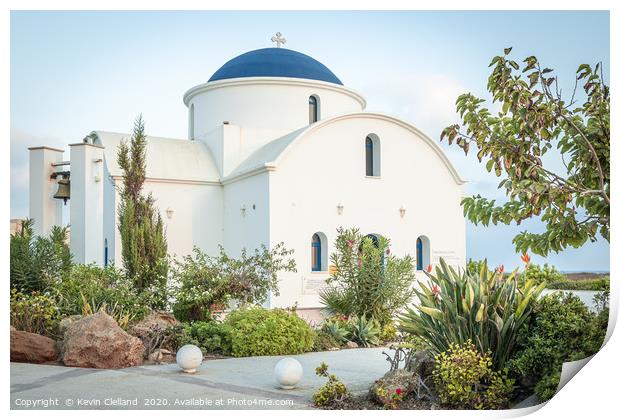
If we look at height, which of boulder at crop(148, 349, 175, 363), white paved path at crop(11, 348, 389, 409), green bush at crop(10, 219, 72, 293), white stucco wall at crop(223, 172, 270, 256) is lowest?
white paved path at crop(11, 348, 389, 409)

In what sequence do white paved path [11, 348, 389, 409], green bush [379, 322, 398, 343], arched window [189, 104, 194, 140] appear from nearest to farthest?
white paved path [11, 348, 389, 409] < green bush [379, 322, 398, 343] < arched window [189, 104, 194, 140]

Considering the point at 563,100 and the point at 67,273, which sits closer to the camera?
the point at 563,100

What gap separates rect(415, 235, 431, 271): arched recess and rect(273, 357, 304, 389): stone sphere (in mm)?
7762

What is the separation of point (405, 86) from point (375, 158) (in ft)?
17.5

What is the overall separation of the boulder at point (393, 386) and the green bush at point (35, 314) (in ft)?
17.3

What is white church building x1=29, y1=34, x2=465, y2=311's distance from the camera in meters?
12.7

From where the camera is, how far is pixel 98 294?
1128cm

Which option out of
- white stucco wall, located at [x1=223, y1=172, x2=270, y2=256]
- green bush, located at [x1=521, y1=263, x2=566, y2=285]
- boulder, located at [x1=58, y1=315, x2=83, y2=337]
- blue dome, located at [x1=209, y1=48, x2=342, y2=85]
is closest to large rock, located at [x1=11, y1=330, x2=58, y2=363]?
boulder, located at [x1=58, y1=315, x2=83, y2=337]

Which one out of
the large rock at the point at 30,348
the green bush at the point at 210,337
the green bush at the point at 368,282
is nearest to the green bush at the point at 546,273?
the green bush at the point at 368,282

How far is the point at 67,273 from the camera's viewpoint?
11.3 metres

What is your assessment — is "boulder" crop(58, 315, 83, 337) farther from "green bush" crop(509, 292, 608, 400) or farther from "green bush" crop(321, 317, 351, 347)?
"green bush" crop(509, 292, 608, 400)
